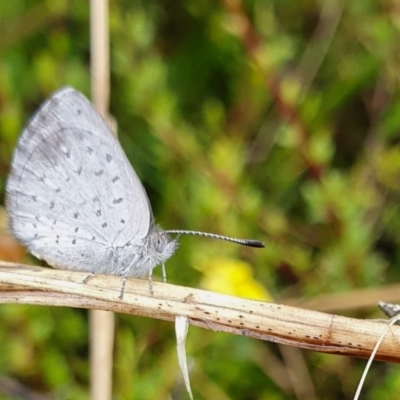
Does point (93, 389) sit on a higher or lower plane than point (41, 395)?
lower

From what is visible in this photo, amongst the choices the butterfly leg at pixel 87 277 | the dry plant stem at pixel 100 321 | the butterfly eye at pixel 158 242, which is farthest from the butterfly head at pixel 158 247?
the dry plant stem at pixel 100 321

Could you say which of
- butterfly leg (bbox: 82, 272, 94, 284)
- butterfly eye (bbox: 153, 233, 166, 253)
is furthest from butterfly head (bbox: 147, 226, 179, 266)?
butterfly leg (bbox: 82, 272, 94, 284)

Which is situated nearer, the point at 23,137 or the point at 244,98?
the point at 23,137

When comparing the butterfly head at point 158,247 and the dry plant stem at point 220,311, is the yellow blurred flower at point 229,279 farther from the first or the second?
the dry plant stem at point 220,311

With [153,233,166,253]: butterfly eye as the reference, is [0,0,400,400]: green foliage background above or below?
above

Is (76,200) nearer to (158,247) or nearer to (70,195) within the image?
(70,195)

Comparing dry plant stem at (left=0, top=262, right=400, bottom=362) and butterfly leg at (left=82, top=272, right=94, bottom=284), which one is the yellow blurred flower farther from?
dry plant stem at (left=0, top=262, right=400, bottom=362)

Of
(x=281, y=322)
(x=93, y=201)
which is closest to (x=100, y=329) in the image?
(x=93, y=201)

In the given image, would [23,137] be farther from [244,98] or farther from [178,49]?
[178,49]
